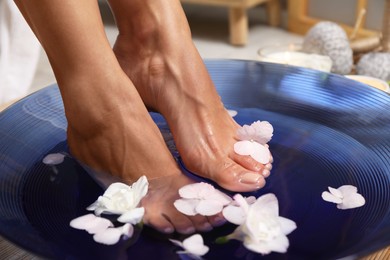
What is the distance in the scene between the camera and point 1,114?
820mm

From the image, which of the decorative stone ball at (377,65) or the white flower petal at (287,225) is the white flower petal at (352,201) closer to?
the white flower petal at (287,225)

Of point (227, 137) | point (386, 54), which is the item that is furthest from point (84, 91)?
point (386, 54)

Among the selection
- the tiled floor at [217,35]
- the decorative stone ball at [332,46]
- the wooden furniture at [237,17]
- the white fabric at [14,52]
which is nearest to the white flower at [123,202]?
the decorative stone ball at [332,46]

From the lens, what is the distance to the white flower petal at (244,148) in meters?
0.74

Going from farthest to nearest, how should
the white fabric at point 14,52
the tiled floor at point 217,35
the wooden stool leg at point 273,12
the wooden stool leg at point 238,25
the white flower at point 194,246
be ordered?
the wooden stool leg at point 273,12, the wooden stool leg at point 238,25, the tiled floor at point 217,35, the white fabric at point 14,52, the white flower at point 194,246

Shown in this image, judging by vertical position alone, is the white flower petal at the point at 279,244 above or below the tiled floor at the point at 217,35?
above

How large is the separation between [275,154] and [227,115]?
109 mm

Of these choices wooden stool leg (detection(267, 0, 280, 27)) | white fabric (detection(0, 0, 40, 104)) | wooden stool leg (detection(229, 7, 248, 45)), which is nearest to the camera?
white fabric (detection(0, 0, 40, 104))

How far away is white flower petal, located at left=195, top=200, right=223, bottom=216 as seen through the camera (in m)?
0.60

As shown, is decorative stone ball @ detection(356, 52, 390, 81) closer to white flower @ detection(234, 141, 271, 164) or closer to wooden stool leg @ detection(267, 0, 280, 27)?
white flower @ detection(234, 141, 271, 164)

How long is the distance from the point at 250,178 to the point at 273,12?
2324 mm

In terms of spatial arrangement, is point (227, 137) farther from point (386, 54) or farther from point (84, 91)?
point (386, 54)

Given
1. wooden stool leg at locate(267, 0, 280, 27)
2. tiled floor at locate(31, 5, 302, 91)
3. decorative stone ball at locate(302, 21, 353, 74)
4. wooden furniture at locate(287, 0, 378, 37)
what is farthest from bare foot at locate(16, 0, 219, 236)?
wooden stool leg at locate(267, 0, 280, 27)

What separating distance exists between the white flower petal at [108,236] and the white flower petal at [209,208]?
93 millimetres
